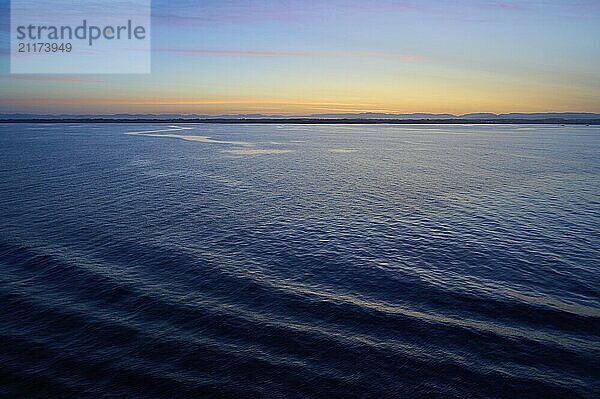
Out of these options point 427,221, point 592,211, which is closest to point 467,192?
point 592,211

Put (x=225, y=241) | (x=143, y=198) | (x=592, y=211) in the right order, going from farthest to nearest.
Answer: (x=143, y=198)
(x=592, y=211)
(x=225, y=241)

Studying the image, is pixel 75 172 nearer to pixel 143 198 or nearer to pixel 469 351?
pixel 143 198

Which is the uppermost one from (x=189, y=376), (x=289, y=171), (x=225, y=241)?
(x=289, y=171)

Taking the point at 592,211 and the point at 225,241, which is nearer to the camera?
the point at 225,241

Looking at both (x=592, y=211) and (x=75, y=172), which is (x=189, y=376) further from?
(x=75, y=172)

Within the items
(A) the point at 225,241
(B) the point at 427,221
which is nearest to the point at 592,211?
(B) the point at 427,221

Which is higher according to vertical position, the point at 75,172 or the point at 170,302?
the point at 75,172

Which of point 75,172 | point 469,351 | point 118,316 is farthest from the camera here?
point 75,172
